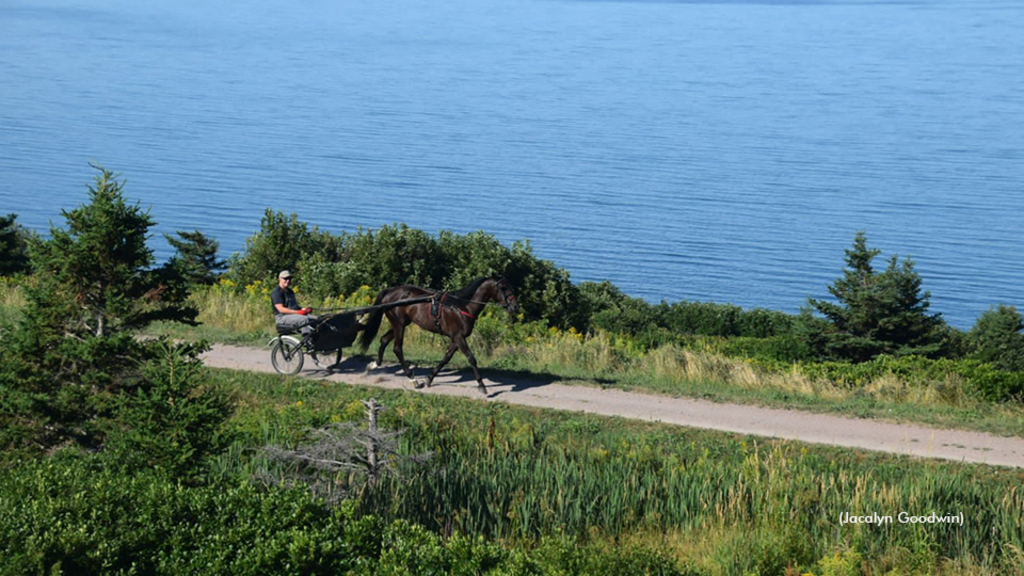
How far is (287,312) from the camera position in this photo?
19781mm

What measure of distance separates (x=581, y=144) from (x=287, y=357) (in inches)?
2695

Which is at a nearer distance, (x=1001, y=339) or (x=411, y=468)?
(x=411, y=468)

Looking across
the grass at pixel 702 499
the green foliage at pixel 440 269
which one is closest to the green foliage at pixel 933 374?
the grass at pixel 702 499

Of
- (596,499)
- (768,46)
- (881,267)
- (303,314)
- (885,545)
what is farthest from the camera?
(768,46)

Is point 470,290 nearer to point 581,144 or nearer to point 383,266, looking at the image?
point 383,266

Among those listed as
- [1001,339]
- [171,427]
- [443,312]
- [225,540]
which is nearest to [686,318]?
[1001,339]

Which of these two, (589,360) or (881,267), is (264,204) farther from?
(589,360)

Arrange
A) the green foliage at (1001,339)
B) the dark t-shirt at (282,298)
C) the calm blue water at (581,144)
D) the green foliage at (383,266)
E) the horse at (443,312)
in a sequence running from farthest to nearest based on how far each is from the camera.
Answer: the calm blue water at (581,144) → the green foliage at (383,266) → the green foliage at (1001,339) → the dark t-shirt at (282,298) → the horse at (443,312)

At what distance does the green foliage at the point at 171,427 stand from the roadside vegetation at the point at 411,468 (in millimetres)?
22

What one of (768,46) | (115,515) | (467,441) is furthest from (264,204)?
(768,46)

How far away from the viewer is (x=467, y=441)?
14805mm

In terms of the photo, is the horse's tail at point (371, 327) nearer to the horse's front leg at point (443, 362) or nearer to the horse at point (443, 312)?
the horse at point (443, 312)

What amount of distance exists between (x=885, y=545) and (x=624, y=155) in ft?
240

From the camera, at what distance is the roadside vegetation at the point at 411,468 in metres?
9.02
